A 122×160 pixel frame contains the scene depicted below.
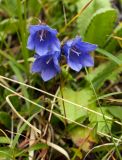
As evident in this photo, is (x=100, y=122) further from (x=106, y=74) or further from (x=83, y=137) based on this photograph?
(x=106, y=74)

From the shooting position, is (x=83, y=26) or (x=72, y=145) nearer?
(x=72, y=145)

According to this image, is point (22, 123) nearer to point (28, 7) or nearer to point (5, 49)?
point (5, 49)

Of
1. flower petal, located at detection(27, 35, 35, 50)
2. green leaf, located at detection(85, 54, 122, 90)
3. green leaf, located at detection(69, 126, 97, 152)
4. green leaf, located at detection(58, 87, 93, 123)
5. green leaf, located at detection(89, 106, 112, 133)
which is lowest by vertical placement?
green leaf, located at detection(69, 126, 97, 152)

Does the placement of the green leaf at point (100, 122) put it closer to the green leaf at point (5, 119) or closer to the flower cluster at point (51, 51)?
the flower cluster at point (51, 51)

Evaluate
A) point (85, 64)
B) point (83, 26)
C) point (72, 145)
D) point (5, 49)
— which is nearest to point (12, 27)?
point (5, 49)

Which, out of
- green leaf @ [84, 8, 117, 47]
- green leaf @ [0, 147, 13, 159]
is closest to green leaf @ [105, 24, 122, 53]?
green leaf @ [84, 8, 117, 47]

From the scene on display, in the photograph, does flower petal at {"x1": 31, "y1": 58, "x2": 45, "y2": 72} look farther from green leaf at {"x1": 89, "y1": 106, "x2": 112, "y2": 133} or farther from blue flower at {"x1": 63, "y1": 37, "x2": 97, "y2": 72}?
green leaf at {"x1": 89, "y1": 106, "x2": 112, "y2": 133}
